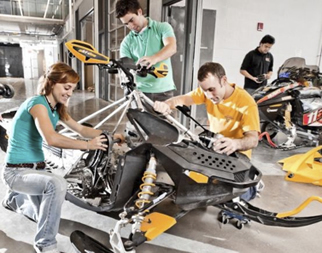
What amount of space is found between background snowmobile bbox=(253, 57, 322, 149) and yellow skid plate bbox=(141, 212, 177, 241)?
2607 millimetres

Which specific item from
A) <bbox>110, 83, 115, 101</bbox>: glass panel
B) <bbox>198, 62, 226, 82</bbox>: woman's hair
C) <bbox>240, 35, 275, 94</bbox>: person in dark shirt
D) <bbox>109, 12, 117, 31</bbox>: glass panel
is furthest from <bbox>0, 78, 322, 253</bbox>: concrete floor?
<bbox>109, 12, 117, 31</bbox>: glass panel

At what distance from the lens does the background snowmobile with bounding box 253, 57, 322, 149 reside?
11.9 ft

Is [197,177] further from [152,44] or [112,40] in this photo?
[112,40]

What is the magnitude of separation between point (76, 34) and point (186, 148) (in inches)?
516

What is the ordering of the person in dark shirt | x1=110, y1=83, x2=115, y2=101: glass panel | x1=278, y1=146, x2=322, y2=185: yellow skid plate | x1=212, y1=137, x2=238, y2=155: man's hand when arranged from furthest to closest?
1. x1=110, y1=83, x2=115, y2=101: glass panel
2. the person in dark shirt
3. x1=278, y1=146, x2=322, y2=185: yellow skid plate
4. x1=212, y1=137, x2=238, y2=155: man's hand

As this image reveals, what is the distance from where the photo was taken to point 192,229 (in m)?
1.97

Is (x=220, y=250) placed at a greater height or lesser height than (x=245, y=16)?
lesser

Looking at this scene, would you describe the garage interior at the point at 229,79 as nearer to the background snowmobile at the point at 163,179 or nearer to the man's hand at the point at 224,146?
the background snowmobile at the point at 163,179

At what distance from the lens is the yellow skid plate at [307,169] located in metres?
2.77

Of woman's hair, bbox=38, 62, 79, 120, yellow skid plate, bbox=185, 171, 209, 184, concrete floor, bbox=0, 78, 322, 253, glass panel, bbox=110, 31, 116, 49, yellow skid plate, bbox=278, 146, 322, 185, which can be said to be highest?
glass panel, bbox=110, 31, 116, 49

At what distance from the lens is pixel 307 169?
112 inches

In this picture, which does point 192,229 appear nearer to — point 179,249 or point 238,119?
point 179,249

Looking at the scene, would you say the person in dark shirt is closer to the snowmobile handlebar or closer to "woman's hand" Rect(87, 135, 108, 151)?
the snowmobile handlebar

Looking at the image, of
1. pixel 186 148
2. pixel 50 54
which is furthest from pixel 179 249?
pixel 50 54
